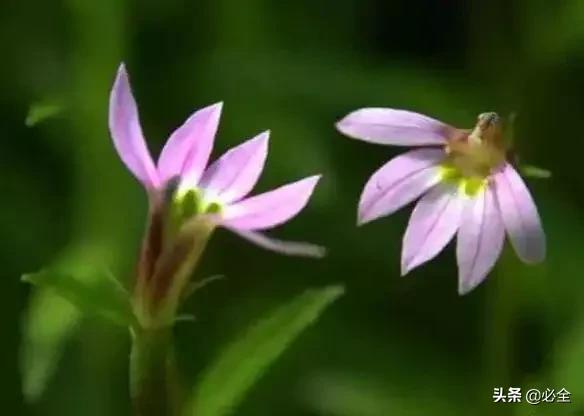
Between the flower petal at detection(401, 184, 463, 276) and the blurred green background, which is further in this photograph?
the blurred green background

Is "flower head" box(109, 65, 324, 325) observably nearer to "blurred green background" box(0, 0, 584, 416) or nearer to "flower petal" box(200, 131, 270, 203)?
"flower petal" box(200, 131, 270, 203)

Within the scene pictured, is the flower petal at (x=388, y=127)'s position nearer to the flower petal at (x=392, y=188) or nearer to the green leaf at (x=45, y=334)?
the flower petal at (x=392, y=188)

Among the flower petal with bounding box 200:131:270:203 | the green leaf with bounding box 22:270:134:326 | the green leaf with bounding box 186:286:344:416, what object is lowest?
the green leaf with bounding box 186:286:344:416

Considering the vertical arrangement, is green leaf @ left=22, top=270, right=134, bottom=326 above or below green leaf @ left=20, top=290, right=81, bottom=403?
above

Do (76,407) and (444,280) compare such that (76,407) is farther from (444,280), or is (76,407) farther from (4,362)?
(444,280)

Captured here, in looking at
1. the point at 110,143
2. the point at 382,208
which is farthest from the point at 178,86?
the point at 382,208

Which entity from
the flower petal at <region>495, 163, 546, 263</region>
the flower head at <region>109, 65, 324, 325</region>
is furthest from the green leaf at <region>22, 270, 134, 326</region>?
the flower petal at <region>495, 163, 546, 263</region>

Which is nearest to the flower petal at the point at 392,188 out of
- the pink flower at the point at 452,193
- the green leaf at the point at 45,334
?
the pink flower at the point at 452,193
